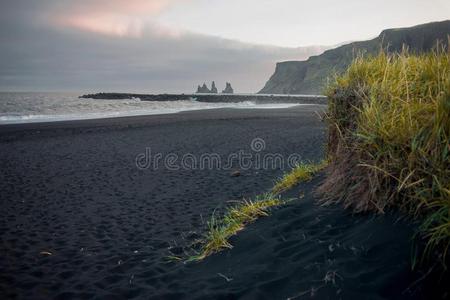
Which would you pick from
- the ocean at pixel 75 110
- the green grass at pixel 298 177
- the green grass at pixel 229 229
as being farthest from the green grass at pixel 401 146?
the ocean at pixel 75 110

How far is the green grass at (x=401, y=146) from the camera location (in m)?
2.78

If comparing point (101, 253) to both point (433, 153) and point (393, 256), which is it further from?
point (433, 153)

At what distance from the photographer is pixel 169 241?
17.7ft

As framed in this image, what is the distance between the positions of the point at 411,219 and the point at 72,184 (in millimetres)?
8923

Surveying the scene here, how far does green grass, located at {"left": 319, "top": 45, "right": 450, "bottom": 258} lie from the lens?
2.78m

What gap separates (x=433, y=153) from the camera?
9.70ft

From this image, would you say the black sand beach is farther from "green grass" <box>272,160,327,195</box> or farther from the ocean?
the ocean

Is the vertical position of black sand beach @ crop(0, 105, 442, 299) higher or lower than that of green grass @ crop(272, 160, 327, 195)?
lower

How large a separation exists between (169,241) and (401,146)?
3813mm

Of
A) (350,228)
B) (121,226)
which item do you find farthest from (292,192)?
(121,226)

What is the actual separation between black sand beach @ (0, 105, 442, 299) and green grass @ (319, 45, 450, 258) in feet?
0.90

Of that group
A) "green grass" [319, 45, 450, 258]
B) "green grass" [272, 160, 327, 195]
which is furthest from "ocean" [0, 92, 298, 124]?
"green grass" [319, 45, 450, 258]

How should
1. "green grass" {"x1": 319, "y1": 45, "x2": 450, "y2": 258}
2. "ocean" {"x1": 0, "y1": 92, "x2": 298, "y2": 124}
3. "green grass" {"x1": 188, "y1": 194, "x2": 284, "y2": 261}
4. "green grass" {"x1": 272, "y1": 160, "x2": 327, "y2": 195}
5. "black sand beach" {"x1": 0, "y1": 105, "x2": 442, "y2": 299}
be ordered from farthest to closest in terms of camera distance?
"ocean" {"x1": 0, "y1": 92, "x2": 298, "y2": 124}
"green grass" {"x1": 272, "y1": 160, "x2": 327, "y2": 195}
"green grass" {"x1": 188, "y1": 194, "x2": 284, "y2": 261}
"black sand beach" {"x1": 0, "y1": 105, "x2": 442, "y2": 299}
"green grass" {"x1": 319, "y1": 45, "x2": 450, "y2": 258}

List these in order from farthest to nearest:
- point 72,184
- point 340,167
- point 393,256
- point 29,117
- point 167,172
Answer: point 29,117, point 167,172, point 72,184, point 340,167, point 393,256
